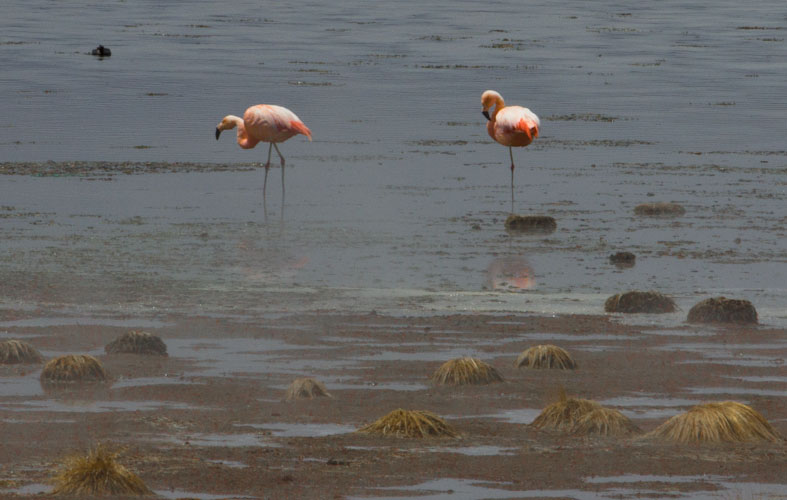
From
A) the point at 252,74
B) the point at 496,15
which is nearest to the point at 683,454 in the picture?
the point at 252,74

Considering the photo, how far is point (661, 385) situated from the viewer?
41.5ft

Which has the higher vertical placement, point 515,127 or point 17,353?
point 515,127

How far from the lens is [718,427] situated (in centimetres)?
1079

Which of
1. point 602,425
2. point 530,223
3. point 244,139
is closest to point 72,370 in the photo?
point 602,425

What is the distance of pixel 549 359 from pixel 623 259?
18.2 feet

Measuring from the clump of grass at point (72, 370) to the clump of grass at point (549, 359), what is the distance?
3.10 metres

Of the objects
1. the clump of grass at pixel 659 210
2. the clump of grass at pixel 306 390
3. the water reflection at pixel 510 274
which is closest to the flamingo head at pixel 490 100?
the clump of grass at pixel 659 210

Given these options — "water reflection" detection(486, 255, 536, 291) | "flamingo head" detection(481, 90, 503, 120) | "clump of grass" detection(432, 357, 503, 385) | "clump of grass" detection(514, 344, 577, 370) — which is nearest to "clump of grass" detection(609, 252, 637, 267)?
"water reflection" detection(486, 255, 536, 291)

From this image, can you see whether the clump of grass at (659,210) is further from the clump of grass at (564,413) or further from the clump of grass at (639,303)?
the clump of grass at (564,413)

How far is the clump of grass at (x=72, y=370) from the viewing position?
1240 cm

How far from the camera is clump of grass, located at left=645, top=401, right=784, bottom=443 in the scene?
424 inches

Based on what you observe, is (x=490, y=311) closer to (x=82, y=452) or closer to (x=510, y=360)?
(x=510, y=360)

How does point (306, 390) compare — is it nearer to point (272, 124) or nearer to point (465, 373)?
point (465, 373)

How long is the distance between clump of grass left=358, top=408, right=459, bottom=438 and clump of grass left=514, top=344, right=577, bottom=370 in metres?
2.22
